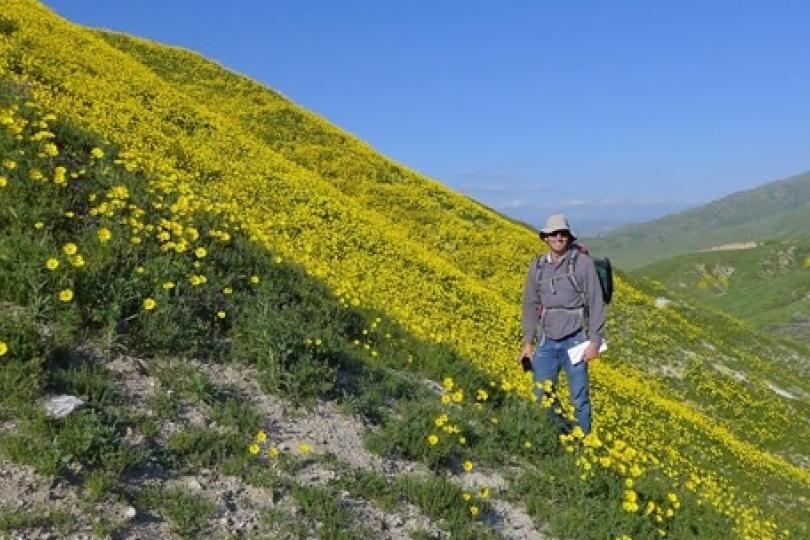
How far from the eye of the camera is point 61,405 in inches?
284

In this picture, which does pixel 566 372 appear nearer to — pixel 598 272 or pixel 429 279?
pixel 598 272

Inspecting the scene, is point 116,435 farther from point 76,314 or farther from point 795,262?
point 795,262

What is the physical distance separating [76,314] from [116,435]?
1.89 meters

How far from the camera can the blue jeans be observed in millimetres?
10734

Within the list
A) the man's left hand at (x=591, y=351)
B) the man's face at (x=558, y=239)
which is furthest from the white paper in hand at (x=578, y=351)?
the man's face at (x=558, y=239)

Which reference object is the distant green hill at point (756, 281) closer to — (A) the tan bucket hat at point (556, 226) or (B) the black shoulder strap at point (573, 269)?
(B) the black shoulder strap at point (573, 269)

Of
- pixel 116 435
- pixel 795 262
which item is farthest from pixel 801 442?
pixel 795 262

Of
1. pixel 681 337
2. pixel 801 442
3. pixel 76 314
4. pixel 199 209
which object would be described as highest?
pixel 199 209

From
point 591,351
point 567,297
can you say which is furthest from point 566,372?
point 567,297

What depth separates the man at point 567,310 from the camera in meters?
10.6

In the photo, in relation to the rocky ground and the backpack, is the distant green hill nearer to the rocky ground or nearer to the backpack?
the backpack

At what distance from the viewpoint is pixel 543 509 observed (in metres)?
8.50

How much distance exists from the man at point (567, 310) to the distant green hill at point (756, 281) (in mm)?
101821

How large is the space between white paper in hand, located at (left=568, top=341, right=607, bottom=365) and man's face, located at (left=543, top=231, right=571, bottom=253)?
58.6 inches
